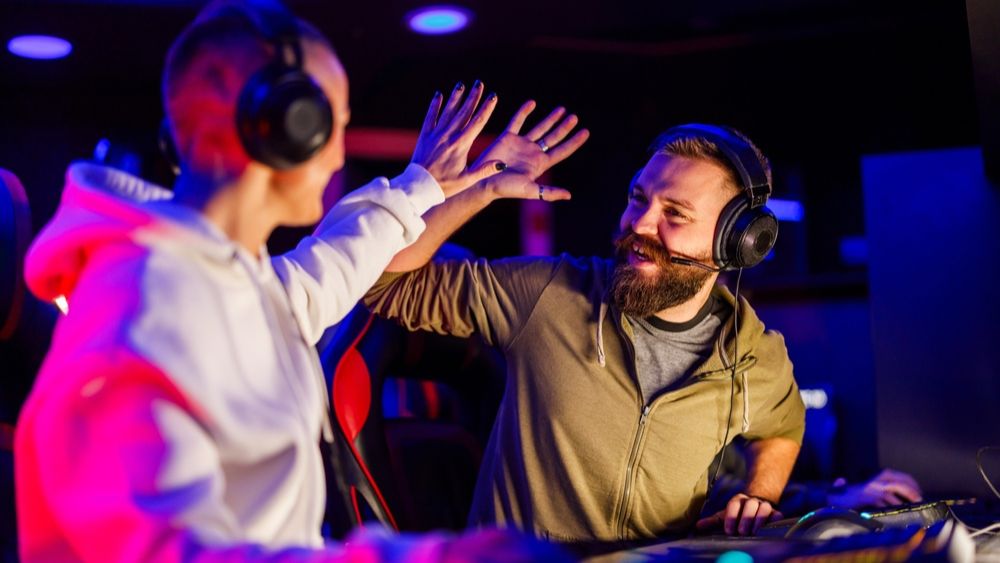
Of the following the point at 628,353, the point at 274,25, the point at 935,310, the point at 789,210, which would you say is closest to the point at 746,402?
the point at 628,353

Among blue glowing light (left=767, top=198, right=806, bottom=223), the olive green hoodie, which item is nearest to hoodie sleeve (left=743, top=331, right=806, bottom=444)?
the olive green hoodie

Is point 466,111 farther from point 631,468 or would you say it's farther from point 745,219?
point 631,468

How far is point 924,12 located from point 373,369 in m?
3.62

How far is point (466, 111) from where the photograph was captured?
1358 mm

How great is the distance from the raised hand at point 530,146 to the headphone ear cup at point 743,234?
29 centimetres

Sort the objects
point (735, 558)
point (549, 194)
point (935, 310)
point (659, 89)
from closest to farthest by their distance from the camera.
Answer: point (735, 558), point (549, 194), point (935, 310), point (659, 89)

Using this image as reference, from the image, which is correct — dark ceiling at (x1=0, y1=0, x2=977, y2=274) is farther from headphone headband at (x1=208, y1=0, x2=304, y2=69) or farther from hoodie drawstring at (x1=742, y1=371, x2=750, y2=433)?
headphone headband at (x1=208, y1=0, x2=304, y2=69)

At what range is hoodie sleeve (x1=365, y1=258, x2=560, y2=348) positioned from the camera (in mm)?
1632

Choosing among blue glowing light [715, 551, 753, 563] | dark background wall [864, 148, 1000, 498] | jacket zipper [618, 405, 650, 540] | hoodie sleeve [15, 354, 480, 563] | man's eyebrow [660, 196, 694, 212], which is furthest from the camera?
dark background wall [864, 148, 1000, 498]

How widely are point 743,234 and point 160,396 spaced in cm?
118

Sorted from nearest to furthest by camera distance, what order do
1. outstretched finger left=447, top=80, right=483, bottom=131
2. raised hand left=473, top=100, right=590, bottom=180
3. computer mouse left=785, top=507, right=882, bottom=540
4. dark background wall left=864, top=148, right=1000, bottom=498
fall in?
1. computer mouse left=785, top=507, right=882, bottom=540
2. outstretched finger left=447, top=80, right=483, bottom=131
3. raised hand left=473, top=100, right=590, bottom=180
4. dark background wall left=864, top=148, right=1000, bottom=498

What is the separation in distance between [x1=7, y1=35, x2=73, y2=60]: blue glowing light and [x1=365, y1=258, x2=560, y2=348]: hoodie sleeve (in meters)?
2.31

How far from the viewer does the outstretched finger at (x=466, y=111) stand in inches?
53.2

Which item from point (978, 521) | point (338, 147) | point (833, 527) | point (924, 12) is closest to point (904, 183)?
point (978, 521)
